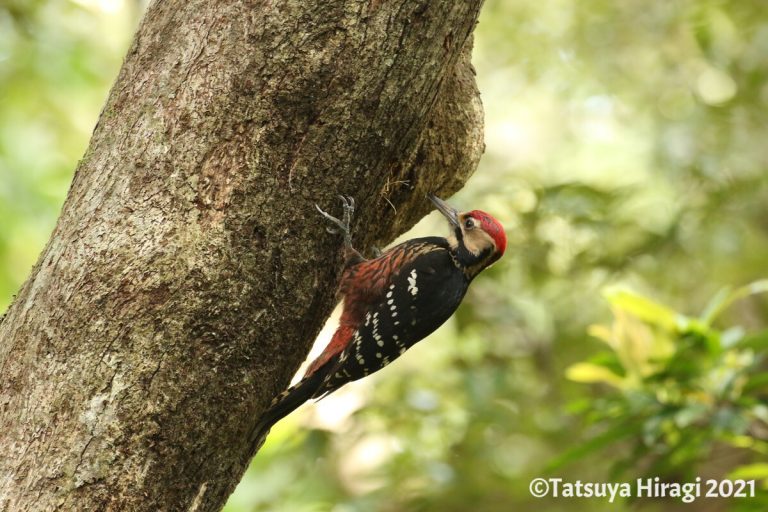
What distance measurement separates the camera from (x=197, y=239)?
275 centimetres

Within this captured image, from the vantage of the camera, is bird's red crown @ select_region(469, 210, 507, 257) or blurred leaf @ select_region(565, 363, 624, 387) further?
blurred leaf @ select_region(565, 363, 624, 387)

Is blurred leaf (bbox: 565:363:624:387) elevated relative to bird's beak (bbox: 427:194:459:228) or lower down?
lower down

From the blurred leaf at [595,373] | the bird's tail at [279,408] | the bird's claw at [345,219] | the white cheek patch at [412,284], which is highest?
the white cheek patch at [412,284]

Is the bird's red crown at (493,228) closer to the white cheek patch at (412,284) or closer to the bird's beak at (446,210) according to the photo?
the bird's beak at (446,210)

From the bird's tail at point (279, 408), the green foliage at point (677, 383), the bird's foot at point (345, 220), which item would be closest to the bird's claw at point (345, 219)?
the bird's foot at point (345, 220)

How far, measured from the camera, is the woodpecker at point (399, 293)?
378 cm

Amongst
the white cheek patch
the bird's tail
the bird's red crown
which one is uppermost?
the bird's red crown

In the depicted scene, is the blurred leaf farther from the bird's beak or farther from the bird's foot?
the bird's foot

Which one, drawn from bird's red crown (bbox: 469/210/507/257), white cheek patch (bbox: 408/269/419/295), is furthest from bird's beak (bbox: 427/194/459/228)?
white cheek patch (bbox: 408/269/419/295)

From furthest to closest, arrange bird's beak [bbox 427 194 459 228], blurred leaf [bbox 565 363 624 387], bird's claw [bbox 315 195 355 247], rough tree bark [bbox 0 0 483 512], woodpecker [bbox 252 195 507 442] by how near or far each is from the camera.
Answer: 1. blurred leaf [bbox 565 363 624 387]
2. bird's beak [bbox 427 194 459 228]
3. woodpecker [bbox 252 195 507 442]
4. bird's claw [bbox 315 195 355 247]
5. rough tree bark [bbox 0 0 483 512]

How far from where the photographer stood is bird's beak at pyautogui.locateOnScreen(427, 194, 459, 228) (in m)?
3.93

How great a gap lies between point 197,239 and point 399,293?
1.42 meters

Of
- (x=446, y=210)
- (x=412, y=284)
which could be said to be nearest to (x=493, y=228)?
(x=446, y=210)

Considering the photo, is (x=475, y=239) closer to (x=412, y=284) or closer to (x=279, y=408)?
(x=412, y=284)
